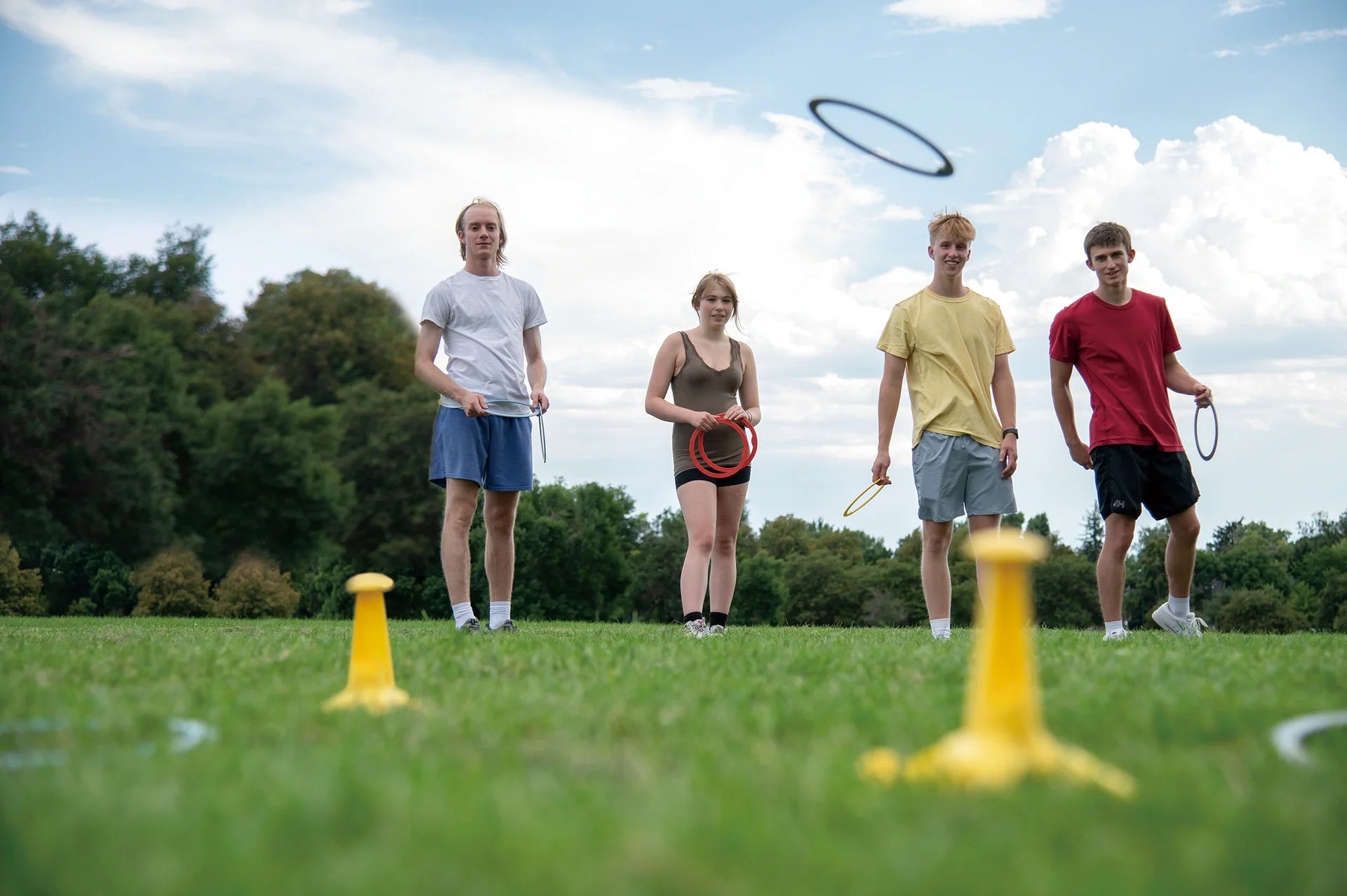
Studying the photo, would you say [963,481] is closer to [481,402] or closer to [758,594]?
[481,402]

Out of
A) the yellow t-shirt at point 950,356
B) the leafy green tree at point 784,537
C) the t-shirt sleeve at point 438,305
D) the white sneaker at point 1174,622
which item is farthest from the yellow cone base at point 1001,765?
the leafy green tree at point 784,537

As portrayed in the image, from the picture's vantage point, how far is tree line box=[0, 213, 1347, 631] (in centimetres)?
2530

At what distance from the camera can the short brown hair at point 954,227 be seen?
272 inches

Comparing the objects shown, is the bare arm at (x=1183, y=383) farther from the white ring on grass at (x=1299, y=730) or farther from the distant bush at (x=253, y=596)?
the distant bush at (x=253, y=596)

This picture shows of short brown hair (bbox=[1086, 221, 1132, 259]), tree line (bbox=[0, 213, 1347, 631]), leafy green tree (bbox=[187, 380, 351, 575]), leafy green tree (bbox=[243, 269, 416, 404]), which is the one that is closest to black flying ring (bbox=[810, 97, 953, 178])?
short brown hair (bbox=[1086, 221, 1132, 259])

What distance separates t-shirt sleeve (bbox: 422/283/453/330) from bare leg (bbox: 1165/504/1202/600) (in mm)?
4417

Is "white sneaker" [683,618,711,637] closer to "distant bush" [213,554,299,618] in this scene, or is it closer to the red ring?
the red ring

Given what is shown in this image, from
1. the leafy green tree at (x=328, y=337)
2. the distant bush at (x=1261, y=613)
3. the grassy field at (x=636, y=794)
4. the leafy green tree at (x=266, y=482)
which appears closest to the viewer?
the grassy field at (x=636, y=794)

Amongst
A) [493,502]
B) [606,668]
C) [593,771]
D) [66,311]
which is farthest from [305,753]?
[66,311]

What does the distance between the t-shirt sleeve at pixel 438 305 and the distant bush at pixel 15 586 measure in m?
19.1

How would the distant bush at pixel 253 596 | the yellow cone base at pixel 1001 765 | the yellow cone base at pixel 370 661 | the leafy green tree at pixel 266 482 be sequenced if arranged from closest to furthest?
the yellow cone base at pixel 1001 765, the yellow cone base at pixel 370 661, the distant bush at pixel 253 596, the leafy green tree at pixel 266 482

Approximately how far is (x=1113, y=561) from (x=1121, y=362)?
116 centimetres

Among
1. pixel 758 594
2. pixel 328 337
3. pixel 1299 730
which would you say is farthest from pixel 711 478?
pixel 328 337

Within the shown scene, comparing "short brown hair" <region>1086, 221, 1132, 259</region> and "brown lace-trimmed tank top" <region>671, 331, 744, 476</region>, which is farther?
"brown lace-trimmed tank top" <region>671, 331, 744, 476</region>
